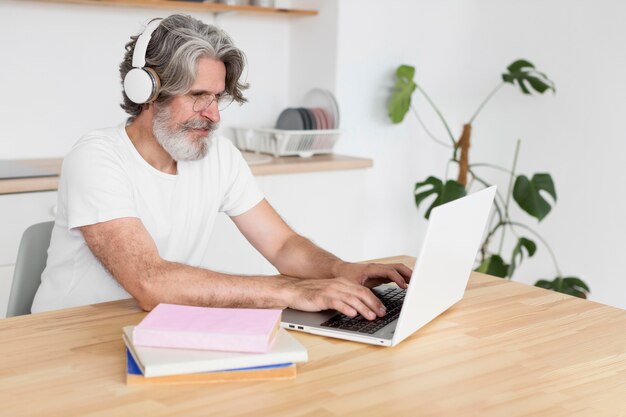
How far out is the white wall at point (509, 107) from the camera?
3611 millimetres

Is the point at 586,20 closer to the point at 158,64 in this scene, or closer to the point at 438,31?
the point at 438,31

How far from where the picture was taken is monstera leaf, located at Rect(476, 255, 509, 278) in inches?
142

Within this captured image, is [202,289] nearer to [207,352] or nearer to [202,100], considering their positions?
[207,352]

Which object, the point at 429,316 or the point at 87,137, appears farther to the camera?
the point at 87,137

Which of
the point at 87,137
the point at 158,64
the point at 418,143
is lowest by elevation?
the point at 418,143

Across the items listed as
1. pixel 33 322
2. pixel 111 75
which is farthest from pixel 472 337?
pixel 111 75

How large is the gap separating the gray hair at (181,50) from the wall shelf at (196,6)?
126cm

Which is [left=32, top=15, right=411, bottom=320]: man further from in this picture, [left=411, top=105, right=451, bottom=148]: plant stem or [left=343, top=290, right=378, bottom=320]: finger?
[left=411, top=105, right=451, bottom=148]: plant stem

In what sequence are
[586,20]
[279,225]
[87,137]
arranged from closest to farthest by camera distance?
[87,137], [279,225], [586,20]

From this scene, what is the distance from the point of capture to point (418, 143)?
402 cm

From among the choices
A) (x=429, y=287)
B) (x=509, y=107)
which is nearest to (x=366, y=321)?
(x=429, y=287)

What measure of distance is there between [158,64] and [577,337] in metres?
1.13

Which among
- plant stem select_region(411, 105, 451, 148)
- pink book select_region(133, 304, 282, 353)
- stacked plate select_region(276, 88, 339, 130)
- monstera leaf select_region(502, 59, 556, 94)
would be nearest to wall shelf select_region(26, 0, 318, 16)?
stacked plate select_region(276, 88, 339, 130)

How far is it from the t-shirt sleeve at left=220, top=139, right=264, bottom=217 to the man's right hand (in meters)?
0.62
